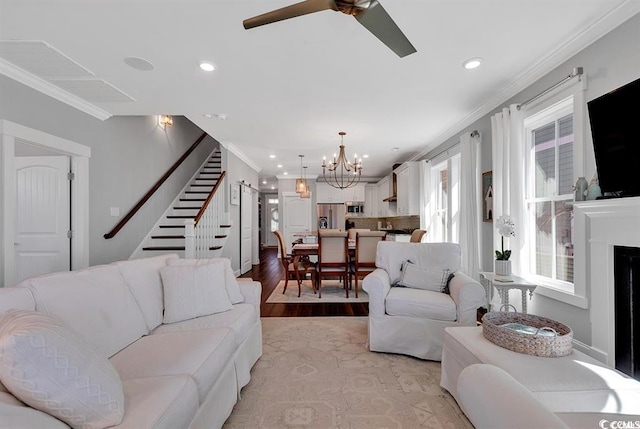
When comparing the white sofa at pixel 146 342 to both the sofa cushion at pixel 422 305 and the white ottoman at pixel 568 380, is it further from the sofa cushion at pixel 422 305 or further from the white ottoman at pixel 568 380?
the white ottoman at pixel 568 380

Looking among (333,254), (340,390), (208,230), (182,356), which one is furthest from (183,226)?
(340,390)

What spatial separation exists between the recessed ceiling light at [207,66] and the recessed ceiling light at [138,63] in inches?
18.0

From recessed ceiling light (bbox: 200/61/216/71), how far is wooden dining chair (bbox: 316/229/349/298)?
8.73ft

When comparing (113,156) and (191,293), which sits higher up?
(113,156)

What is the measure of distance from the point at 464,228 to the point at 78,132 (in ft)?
16.4

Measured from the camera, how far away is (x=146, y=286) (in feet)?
6.75

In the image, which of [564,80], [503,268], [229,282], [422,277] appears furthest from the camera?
[422,277]

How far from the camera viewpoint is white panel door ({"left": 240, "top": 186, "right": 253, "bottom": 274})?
6406 mm

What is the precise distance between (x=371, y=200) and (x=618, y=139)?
23.9 ft

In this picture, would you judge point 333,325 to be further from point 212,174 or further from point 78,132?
point 212,174

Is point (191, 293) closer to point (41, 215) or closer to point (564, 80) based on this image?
point (41, 215)

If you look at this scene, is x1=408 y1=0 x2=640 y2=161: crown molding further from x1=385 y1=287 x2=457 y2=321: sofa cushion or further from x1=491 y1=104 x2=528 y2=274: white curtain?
x1=385 y1=287 x2=457 y2=321: sofa cushion

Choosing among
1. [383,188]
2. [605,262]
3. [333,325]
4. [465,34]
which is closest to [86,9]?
[465,34]

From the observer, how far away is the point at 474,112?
3670mm
